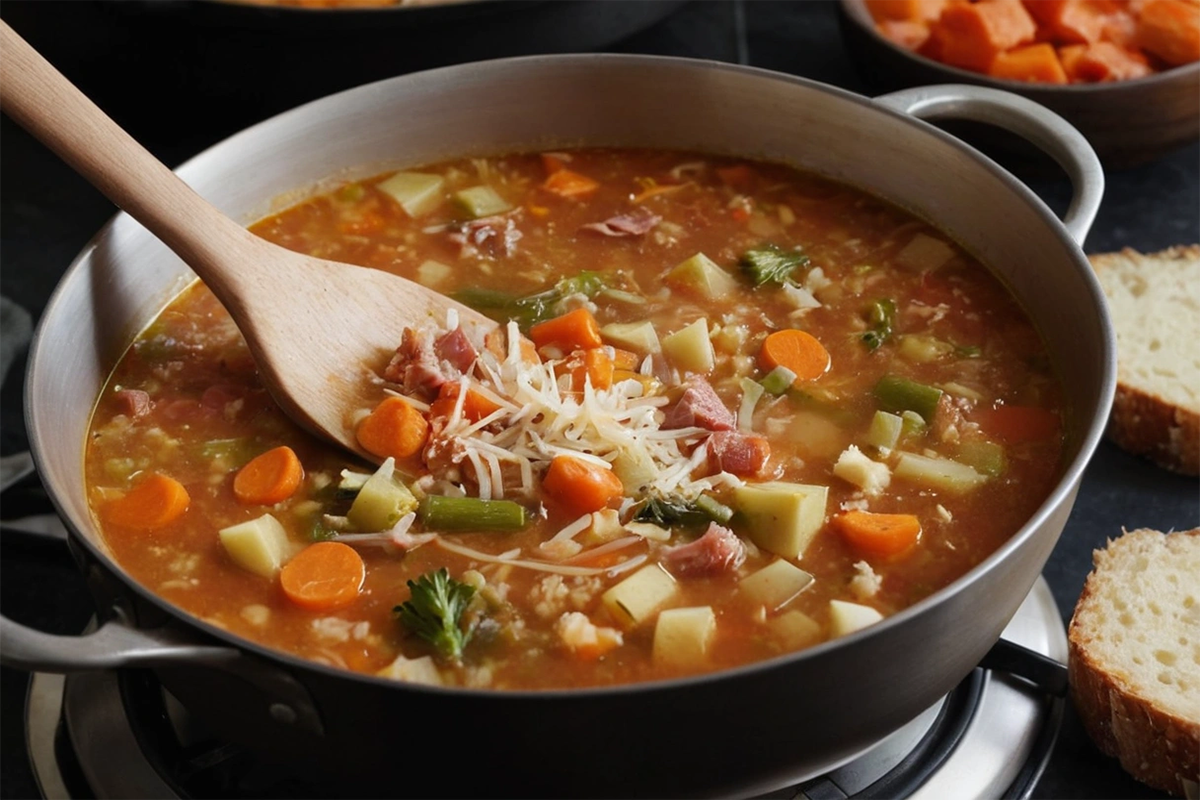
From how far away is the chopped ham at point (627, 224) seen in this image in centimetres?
341

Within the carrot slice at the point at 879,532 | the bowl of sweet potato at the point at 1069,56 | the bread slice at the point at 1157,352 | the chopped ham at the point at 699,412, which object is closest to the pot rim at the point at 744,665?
the carrot slice at the point at 879,532

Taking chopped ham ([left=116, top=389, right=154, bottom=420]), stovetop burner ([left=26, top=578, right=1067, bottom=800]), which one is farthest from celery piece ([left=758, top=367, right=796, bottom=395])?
chopped ham ([left=116, top=389, right=154, bottom=420])

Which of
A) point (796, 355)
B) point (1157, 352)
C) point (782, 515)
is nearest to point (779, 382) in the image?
point (796, 355)

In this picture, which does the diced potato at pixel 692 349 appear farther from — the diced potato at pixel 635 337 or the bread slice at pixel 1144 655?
the bread slice at pixel 1144 655

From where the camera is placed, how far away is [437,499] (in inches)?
103

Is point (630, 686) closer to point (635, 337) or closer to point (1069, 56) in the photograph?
point (635, 337)

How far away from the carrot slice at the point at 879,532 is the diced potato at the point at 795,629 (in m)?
0.21

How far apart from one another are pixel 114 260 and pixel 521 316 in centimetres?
92

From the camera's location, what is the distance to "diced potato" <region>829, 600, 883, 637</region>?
92.5 inches

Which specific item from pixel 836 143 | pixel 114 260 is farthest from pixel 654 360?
pixel 114 260

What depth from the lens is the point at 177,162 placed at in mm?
4402

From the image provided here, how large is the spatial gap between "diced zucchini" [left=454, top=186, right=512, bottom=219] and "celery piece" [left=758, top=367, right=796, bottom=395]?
97 cm

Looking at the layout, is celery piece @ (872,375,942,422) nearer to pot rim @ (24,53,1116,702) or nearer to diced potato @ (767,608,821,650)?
pot rim @ (24,53,1116,702)

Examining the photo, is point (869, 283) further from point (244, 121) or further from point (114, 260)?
point (244, 121)
